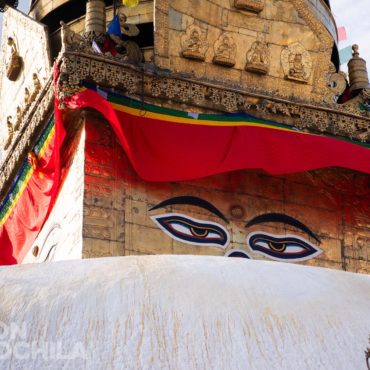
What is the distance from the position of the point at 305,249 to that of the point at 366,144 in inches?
89.3

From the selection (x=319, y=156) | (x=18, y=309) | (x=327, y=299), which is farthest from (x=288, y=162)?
(x=18, y=309)

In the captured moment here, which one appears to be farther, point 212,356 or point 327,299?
point 327,299

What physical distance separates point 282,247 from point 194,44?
11.6 feet

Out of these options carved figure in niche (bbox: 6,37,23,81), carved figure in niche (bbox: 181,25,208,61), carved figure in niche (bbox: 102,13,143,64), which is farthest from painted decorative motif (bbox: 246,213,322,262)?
carved figure in niche (bbox: 6,37,23,81)

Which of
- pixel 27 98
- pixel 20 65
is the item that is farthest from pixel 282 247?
pixel 20 65

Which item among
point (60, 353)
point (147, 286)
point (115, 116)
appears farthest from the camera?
point (115, 116)

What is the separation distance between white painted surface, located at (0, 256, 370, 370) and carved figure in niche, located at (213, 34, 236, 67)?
32.2 feet

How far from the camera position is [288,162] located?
18438 mm

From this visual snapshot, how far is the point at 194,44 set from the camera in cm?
1902

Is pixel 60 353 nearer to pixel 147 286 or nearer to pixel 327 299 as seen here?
pixel 147 286

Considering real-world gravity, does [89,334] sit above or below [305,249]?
below

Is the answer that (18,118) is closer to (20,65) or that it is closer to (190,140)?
(20,65)

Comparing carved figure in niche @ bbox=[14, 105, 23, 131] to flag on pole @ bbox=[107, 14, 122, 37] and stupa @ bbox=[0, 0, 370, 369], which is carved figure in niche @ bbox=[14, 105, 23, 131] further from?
flag on pole @ bbox=[107, 14, 122, 37]

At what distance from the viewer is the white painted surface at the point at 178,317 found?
836 centimetres
